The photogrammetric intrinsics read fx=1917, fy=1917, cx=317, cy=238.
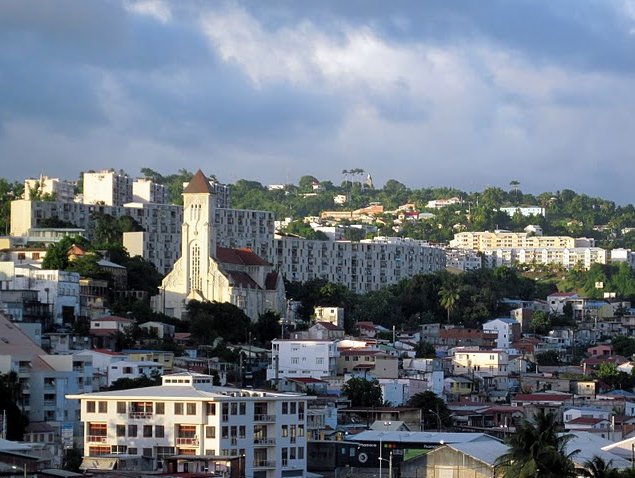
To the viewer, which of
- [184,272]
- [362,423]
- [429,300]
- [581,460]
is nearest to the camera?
[581,460]

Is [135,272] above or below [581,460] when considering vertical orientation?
above

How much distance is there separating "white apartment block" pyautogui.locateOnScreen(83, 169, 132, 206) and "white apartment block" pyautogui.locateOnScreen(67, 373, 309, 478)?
94.2 m

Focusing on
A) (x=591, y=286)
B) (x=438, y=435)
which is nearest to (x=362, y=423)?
(x=438, y=435)

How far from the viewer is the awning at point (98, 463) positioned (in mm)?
61000

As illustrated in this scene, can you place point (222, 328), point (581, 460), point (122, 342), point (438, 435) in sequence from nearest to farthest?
point (581, 460)
point (438, 435)
point (122, 342)
point (222, 328)

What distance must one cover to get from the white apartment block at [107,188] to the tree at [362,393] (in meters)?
69.8

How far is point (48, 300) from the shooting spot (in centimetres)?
10706

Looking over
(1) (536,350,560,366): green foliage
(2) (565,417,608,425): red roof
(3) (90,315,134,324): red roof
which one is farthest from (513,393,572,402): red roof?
(3) (90,315,134,324): red roof

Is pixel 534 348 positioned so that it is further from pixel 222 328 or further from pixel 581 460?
pixel 581 460

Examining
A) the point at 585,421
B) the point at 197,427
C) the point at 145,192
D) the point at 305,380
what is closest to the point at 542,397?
the point at 585,421

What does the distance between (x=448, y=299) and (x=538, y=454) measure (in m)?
81.7

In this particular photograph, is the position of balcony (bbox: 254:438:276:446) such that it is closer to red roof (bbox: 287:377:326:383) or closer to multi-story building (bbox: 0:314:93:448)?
multi-story building (bbox: 0:314:93:448)

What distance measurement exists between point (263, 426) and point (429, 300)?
7487cm

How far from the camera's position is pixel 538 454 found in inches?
2322
